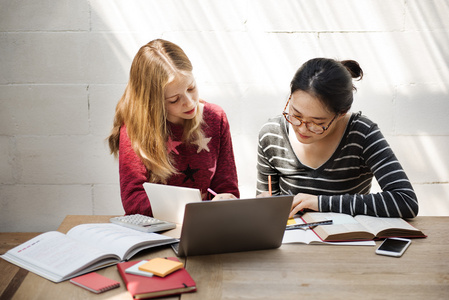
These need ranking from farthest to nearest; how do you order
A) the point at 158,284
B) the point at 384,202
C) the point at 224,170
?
the point at 224,170 → the point at 384,202 → the point at 158,284

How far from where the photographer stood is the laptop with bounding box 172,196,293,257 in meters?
1.08

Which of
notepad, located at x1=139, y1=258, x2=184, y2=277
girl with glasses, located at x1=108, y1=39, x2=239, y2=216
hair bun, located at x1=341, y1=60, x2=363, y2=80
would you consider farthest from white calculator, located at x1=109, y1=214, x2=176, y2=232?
hair bun, located at x1=341, y1=60, x2=363, y2=80

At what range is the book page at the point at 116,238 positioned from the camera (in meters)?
1.13

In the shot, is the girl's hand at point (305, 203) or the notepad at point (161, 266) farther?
the girl's hand at point (305, 203)

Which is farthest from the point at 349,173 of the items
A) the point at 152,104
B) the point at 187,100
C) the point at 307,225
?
the point at 152,104

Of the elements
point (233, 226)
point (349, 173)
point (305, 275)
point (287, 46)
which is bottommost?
point (349, 173)

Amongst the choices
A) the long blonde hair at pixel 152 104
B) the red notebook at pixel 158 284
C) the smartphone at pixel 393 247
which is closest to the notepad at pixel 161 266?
the red notebook at pixel 158 284

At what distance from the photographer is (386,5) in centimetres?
229

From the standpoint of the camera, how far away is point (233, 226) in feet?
3.69

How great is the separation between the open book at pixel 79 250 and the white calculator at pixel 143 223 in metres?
Result: 0.03

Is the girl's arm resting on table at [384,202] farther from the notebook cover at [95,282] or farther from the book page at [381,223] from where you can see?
the notebook cover at [95,282]

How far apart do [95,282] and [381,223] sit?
805 millimetres

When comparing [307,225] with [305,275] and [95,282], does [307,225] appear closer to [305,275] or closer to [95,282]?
[305,275]

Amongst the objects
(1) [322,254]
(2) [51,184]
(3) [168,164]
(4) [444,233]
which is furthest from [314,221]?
(2) [51,184]
